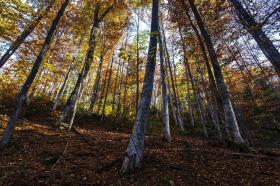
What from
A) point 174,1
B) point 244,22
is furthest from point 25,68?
point 244,22

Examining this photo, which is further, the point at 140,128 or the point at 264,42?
the point at 140,128

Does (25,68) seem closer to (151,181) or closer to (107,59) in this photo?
(107,59)

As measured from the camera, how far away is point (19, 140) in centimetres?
854

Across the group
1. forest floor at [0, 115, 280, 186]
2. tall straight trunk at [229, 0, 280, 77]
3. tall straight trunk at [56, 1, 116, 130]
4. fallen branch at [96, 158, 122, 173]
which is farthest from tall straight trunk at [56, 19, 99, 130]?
tall straight trunk at [229, 0, 280, 77]

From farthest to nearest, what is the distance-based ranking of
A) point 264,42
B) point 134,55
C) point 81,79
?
point 134,55 < point 81,79 < point 264,42

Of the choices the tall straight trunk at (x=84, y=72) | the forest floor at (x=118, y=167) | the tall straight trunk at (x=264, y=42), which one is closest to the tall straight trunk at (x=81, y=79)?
the tall straight trunk at (x=84, y=72)

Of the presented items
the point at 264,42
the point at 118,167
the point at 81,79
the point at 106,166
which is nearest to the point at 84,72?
the point at 81,79

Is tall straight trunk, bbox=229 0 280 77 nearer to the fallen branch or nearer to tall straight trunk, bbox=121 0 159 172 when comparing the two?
tall straight trunk, bbox=121 0 159 172

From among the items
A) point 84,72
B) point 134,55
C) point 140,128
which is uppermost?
point 134,55

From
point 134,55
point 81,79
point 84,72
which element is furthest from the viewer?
point 134,55

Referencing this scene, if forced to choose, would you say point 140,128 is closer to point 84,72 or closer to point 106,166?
point 106,166

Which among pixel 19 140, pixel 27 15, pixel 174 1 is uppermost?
pixel 174 1

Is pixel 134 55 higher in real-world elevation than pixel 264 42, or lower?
higher

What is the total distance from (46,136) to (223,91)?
933 centimetres
